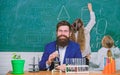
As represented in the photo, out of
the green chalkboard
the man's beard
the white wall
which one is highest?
the green chalkboard

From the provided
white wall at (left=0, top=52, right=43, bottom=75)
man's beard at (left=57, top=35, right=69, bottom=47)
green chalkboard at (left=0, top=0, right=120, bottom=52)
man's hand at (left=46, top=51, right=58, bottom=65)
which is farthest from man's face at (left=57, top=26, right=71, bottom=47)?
white wall at (left=0, top=52, right=43, bottom=75)

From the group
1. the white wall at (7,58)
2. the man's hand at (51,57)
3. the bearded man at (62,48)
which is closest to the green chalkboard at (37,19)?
the white wall at (7,58)

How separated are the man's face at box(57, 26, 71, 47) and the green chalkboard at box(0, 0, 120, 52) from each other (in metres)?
0.24

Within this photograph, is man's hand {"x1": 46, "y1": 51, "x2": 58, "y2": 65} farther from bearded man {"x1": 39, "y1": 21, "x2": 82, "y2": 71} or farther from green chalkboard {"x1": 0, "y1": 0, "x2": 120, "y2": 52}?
green chalkboard {"x1": 0, "y1": 0, "x2": 120, "y2": 52}

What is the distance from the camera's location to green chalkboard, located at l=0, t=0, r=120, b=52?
13.1 feet

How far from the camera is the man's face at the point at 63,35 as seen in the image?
368 centimetres

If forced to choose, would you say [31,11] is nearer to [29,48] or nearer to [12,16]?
[12,16]

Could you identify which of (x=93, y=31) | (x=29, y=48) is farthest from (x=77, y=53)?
(x=29, y=48)

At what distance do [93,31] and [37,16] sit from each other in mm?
972

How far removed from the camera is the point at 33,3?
13.1 feet

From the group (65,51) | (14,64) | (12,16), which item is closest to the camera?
(14,64)

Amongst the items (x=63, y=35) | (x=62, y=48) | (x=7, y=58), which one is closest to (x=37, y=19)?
(x=63, y=35)

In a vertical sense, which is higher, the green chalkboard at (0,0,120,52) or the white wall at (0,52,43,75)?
the green chalkboard at (0,0,120,52)

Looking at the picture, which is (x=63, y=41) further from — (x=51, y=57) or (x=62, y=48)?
(x=51, y=57)
